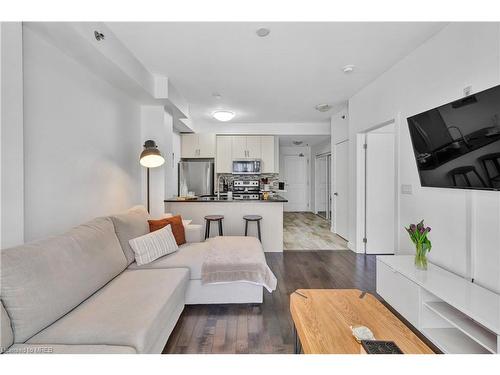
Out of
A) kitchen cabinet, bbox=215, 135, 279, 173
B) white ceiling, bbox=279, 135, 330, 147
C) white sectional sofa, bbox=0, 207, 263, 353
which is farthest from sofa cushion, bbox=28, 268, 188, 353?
white ceiling, bbox=279, 135, 330, 147

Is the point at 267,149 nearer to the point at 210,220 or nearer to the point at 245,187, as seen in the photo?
the point at 245,187

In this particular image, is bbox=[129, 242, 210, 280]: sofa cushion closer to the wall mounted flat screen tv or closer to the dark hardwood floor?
the dark hardwood floor

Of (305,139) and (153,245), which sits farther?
(305,139)

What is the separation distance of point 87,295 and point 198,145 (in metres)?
4.73

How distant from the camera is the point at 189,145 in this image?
5.96 meters

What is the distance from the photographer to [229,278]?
2217mm

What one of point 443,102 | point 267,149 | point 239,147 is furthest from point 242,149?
point 443,102

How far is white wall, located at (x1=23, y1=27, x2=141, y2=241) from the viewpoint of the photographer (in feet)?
5.78

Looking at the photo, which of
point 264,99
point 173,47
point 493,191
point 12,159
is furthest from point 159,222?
point 493,191

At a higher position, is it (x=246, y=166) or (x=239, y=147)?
(x=239, y=147)

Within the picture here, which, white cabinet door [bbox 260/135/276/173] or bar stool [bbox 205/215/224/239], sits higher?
white cabinet door [bbox 260/135/276/173]

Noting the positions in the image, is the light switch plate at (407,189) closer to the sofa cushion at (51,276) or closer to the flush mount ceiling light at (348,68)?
the flush mount ceiling light at (348,68)

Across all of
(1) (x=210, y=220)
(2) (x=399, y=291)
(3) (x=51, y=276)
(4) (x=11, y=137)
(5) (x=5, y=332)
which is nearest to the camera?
(5) (x=5, y=332)

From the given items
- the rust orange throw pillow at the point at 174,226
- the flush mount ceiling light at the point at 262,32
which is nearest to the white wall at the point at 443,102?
the flush mount ceiling light at the point at 262,32
